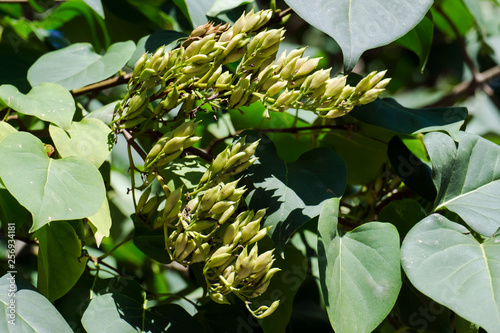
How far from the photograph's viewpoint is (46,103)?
58cm

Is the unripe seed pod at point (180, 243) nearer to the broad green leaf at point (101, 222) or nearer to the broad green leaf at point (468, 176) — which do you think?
the broad green leaf at point (101, 222)

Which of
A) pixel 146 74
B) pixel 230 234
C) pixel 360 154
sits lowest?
pixel 360 154

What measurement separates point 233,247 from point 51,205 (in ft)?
0.53

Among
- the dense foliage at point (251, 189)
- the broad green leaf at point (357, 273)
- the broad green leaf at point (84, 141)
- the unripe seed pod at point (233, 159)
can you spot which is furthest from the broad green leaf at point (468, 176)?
the broad green leaf at point (84, 141)

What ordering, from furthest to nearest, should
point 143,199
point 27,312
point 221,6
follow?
point 221,6
point 143,199
point 27,312

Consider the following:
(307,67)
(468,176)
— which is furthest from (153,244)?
(468,176)

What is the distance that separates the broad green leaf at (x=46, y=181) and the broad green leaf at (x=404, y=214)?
1.11 feet

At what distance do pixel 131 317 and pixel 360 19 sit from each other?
37 centimetres

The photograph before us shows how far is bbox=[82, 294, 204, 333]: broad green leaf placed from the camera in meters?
0.52

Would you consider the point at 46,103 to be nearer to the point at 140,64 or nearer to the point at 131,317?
the point at 140,64

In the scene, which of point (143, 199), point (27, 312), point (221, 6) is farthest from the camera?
point (221, 6)

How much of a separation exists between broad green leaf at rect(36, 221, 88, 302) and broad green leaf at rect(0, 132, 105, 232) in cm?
6

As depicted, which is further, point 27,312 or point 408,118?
point 408,118

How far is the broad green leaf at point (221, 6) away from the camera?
0.75m
